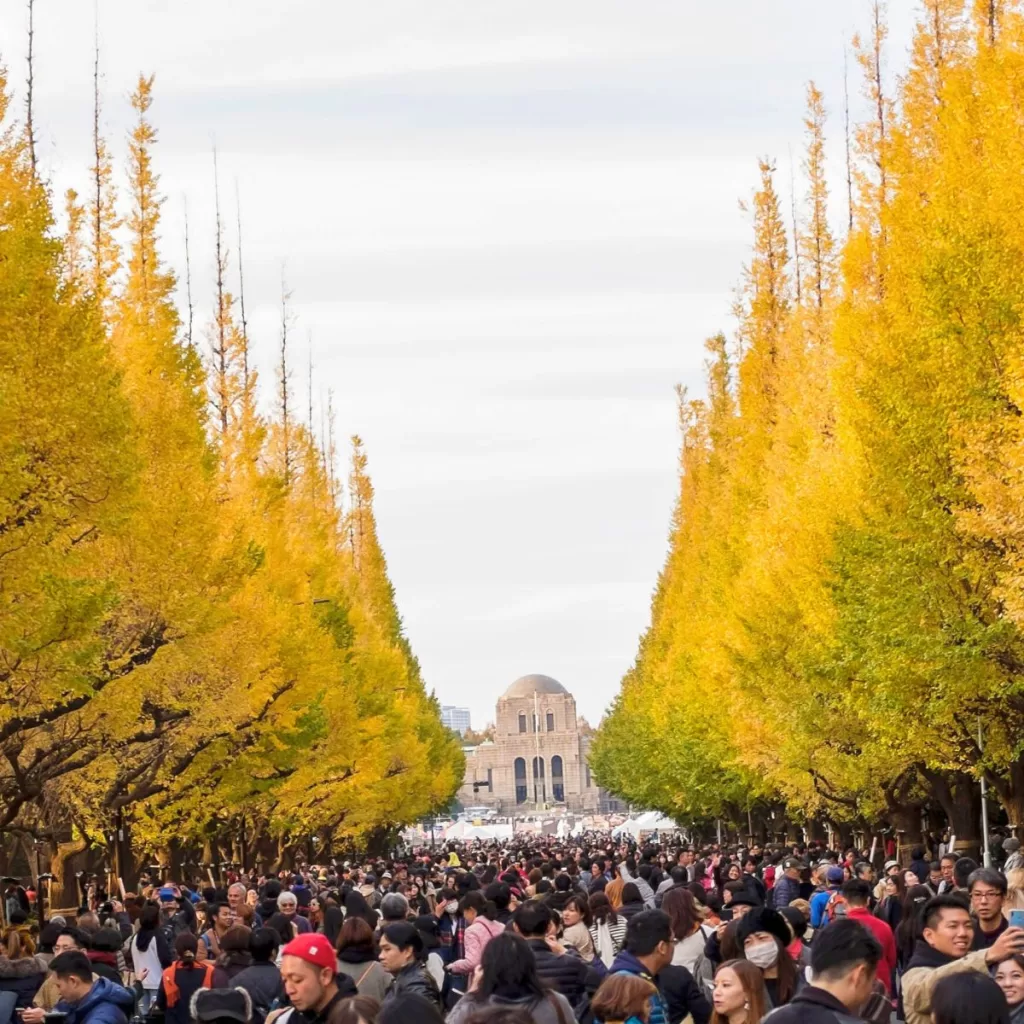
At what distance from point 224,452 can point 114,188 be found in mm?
9474

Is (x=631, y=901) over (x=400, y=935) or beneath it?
beneath

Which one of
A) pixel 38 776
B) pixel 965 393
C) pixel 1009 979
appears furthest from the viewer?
pixel 38 776

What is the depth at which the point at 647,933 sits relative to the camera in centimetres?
995

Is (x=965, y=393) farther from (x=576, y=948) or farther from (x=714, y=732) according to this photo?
(x=714, y=732)

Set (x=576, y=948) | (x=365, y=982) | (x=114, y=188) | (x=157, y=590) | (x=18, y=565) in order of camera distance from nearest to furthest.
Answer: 1. (x=365, y=982)
2. (x=576, y=948)
3. (x=18, y=565)
4. (x=157, y=590)
5. (x=114, y=188)

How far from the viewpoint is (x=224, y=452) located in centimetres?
4484

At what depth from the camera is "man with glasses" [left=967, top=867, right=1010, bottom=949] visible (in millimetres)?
10930

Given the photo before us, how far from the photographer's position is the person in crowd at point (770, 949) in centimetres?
1020

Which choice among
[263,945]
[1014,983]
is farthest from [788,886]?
[1014,983]

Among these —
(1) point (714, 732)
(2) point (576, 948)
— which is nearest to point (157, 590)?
(2) point (576, 948)

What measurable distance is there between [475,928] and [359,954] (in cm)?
317

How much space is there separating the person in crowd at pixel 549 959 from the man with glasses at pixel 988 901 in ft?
6.94

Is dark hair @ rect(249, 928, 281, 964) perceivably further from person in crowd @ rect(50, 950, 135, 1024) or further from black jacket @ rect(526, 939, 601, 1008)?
black jacket @ rect(526, 939, 601, 1008)

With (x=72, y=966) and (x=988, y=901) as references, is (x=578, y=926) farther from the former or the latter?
(x=72, y=966)
